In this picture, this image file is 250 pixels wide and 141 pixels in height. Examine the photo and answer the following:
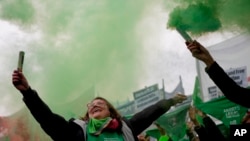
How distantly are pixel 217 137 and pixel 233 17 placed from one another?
2.22 metres

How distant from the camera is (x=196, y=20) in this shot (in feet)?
17.7

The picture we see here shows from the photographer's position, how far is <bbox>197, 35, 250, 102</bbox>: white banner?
8.24 metres

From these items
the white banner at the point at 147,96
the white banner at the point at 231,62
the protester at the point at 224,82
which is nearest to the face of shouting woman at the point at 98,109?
the protester at the point at 224,82

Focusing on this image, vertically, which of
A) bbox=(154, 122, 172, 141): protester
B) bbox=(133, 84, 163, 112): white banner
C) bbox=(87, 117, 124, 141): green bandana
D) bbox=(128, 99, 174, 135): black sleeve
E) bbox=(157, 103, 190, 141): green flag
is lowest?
bbox=(87, 117, 124, 141): green bandana

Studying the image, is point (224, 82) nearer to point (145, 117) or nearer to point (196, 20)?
point (145, 117)

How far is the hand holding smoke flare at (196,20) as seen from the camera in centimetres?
531

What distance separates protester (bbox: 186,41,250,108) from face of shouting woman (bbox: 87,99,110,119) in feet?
2.54

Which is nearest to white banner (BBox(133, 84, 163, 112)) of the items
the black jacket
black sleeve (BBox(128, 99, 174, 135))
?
black sleeve (BBox(128, 99, 174, 135))

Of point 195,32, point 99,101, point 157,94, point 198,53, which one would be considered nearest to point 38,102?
point 99,101

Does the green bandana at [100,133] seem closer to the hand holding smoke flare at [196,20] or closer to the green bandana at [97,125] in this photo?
the green bandana at [97,125]

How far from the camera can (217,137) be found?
4137 millimetres

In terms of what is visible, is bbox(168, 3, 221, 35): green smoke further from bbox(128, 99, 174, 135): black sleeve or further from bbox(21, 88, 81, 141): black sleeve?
bbox(21, 88, 81, 141): black sleeve

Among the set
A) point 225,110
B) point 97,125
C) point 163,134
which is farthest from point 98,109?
point 225,110

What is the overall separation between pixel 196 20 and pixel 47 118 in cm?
268
